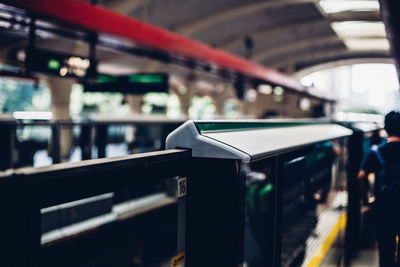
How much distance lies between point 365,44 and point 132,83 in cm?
1924

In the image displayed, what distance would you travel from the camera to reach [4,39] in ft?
42.3

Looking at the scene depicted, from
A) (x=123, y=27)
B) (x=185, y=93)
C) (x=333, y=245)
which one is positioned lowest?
(x=333, y=245)

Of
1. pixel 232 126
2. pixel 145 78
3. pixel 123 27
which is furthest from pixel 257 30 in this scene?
pixel 232 126

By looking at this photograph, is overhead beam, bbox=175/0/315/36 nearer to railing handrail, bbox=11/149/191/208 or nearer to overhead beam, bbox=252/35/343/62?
overhead beam, bbox=252/35/343/62

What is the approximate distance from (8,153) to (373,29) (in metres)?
18.8

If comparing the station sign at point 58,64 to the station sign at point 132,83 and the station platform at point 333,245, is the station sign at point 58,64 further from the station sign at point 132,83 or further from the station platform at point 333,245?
the station platform at point 333,245

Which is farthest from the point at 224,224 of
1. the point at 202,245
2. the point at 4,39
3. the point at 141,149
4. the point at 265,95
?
the point at 265,95

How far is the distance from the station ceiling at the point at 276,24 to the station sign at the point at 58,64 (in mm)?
7208

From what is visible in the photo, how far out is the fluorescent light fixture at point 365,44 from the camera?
2102cm

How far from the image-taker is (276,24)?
1788cm

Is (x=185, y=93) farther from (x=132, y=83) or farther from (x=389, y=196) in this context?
(x=389, y=196)

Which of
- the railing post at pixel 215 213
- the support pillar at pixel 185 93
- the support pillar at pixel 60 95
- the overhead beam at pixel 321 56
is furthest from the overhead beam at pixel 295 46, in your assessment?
the railing post at pixel 215 213

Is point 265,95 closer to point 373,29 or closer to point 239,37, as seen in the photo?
point 239,37

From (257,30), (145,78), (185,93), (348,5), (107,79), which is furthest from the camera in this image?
(185,93)
